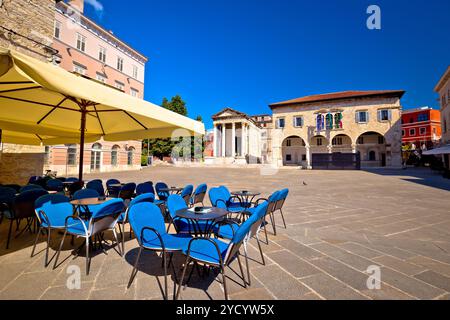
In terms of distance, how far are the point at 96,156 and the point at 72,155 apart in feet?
7.55

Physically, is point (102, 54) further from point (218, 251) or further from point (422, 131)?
point (422, 131)

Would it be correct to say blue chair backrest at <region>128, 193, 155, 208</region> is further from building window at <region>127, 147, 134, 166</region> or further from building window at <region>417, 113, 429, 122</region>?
building window at <region>417, 113, 429, 122</region>

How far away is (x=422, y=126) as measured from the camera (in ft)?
132

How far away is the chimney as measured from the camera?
1886 cm

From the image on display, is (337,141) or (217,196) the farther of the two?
(337,141)

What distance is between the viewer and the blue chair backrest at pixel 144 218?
226 centimetres

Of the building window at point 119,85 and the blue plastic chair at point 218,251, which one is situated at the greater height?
the building window at point 119,85

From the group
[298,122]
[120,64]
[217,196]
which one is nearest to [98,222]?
[217,196]

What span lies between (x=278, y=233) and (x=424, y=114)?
52.4 meters

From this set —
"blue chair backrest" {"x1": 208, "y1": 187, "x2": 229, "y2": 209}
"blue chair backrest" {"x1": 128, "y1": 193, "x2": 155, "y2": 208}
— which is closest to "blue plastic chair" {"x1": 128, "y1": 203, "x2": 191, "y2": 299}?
"blue chair backrest" {"x1": 128, "y1": 193, "x2": 155, "y2": 208}

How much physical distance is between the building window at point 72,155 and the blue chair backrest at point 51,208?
1865cm

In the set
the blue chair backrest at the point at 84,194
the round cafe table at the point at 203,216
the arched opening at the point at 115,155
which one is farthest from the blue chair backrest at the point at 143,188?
the arched opening at the point at 115,155

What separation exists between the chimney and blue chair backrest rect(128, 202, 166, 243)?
24592 mm

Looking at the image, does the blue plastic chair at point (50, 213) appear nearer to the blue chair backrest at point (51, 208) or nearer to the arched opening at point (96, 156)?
the blue chair backrest at point (51, 208)
